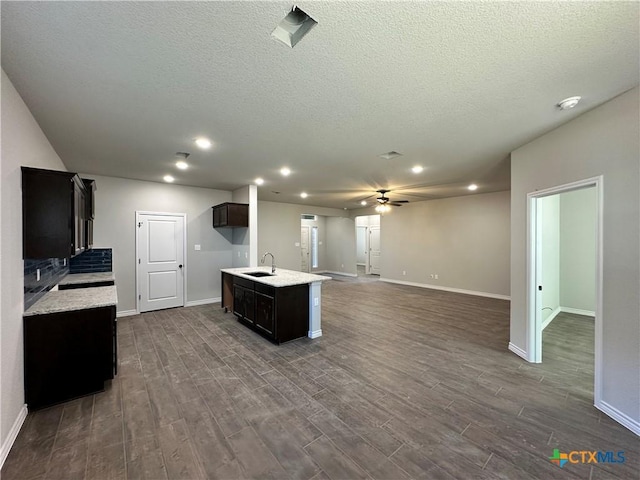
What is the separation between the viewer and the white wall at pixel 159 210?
16.4 feet

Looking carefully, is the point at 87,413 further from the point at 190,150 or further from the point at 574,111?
the point at 574,111

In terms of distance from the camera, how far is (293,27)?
5.01ft

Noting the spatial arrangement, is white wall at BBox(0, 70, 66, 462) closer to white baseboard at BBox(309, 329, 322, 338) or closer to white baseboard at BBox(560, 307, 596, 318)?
white baseboard at BBox(309, 329, 322, 338)

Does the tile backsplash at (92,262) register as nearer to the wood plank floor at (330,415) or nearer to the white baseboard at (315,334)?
the wood plank floor at (330,415)

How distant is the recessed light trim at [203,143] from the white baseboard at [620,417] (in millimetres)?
4703

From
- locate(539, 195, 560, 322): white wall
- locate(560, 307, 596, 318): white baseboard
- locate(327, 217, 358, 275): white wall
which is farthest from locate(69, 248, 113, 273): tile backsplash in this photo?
locate(560, 307, 596, 318): white baseboard

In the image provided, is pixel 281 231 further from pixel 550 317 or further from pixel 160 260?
pixel 550 317

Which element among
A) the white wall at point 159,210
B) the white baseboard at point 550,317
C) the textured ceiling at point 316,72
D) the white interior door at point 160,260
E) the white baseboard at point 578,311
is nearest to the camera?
the textured ceiling at point 316,72

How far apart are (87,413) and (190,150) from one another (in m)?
2.98

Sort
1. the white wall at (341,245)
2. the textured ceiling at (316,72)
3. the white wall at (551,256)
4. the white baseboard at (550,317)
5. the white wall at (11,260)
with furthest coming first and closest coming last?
the white wall at (341,245) → the white baseboard at (550,317) → the white wall at (551,256) → the white wall at (11,260) → the textured ceiling at (316,72)

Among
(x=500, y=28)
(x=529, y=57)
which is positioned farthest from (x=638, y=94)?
(x=500, y=28)

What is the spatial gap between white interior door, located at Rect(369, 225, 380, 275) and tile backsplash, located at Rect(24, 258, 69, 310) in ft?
31.8

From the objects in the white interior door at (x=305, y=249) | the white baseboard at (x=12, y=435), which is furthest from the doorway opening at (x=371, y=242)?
the white baseboard at (x=12, y=435)

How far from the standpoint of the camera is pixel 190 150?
3520 millimetres
